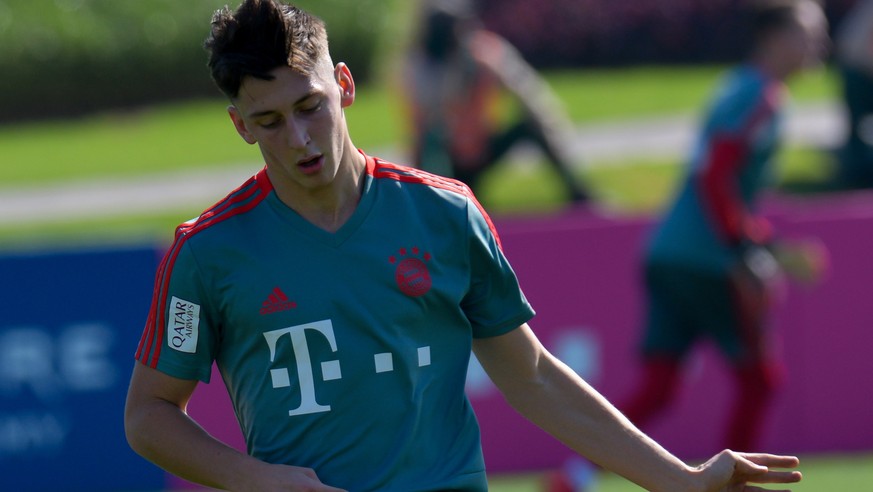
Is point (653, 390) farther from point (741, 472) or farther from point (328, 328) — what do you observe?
point (328, 328)

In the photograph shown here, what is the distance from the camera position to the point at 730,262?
7.36 meters

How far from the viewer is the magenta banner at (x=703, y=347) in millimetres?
8758

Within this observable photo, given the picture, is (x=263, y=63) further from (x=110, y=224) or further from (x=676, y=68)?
(x=676, y=68)

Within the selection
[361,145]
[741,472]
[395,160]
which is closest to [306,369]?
[741,472]

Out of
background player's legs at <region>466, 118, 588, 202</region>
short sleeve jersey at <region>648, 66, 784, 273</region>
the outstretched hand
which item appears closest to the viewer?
the outstretched hand

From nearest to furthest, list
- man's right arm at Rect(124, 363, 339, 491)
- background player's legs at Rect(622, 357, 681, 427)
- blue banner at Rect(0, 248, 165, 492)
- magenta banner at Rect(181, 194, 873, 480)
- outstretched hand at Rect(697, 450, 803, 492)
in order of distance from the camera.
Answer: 1. man's right arm at Rect(124, 363, 339, 491)
2. outstretched hand at Rect(697, 450, 803, 492)
3. background player's legs at Rect(622, 357, 681, 427)
4. blue banner at Rect(0, 248, 165, 492)
5. magenta banner at Rect(181, 194, 873, 480)

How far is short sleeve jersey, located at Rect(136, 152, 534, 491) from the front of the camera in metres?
3.13

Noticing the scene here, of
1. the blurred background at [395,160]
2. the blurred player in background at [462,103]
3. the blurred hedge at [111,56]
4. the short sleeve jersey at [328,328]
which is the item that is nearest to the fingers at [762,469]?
the short sleeve jersey at [328,328]

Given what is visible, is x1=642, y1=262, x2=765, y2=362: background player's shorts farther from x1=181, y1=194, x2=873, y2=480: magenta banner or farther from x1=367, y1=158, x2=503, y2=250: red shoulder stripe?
x1=367, y1=158, x2=503, y2=250: red shoulder stripe

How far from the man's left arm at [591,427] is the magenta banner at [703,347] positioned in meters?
5.30

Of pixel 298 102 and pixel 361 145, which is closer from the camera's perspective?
pixel 298 102

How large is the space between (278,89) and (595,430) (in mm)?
1022

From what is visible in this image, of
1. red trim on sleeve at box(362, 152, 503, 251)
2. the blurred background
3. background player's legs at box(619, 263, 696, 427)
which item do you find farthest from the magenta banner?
red trim on sleeve at box(362, 152, 503, 251)

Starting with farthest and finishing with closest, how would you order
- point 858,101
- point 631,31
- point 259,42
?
point 631,31 → point 858,101 → point 259,42
